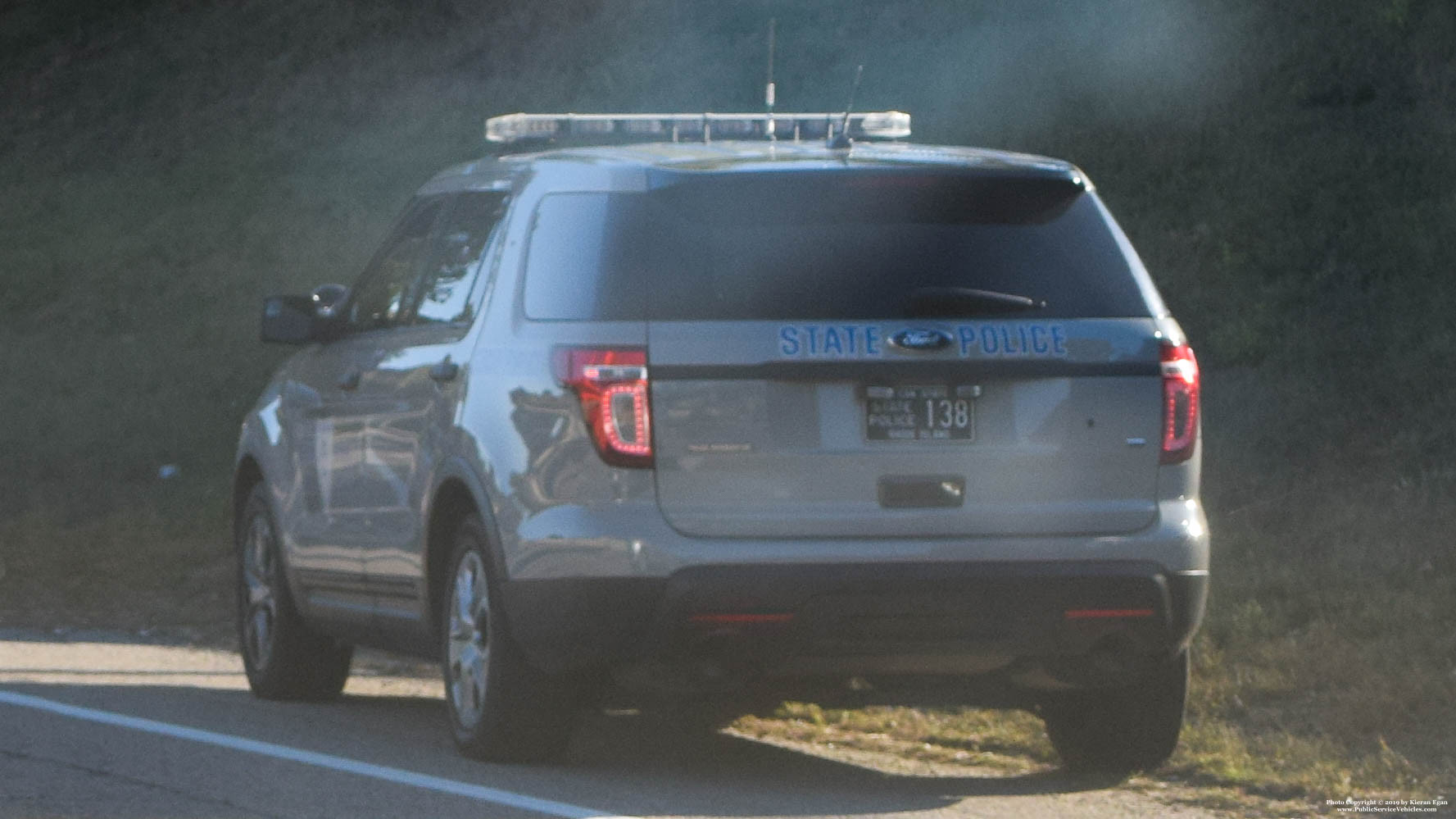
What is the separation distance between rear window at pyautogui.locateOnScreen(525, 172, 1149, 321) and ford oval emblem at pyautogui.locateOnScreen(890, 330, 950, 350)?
9 centimetres

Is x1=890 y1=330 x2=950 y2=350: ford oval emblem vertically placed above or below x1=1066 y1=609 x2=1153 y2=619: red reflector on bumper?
above

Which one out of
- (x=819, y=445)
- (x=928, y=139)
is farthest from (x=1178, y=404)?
(x=928, y=139)

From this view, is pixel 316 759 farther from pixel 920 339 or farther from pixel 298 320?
pixel 920 339

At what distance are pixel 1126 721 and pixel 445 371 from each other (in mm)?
2302

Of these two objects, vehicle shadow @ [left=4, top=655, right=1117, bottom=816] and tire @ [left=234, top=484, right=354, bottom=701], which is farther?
tire @ [left=234, top=484, right=354, bottom=701]

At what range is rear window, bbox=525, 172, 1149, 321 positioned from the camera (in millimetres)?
7375

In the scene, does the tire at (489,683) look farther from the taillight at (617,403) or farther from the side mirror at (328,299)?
the side mirror at (328,299)

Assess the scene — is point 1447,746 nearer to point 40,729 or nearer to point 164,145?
point 40,729

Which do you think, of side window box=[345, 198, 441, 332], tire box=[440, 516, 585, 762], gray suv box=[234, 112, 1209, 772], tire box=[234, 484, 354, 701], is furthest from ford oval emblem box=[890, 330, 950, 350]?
tire box=[234, 484, 354, 701]

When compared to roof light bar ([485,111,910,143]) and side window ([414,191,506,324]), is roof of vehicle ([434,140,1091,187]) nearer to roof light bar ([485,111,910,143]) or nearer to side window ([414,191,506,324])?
side window ([414,191,506,324])

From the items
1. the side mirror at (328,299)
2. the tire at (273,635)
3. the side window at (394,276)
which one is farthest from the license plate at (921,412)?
the tire at (273,635)

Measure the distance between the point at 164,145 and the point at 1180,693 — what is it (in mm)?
24589

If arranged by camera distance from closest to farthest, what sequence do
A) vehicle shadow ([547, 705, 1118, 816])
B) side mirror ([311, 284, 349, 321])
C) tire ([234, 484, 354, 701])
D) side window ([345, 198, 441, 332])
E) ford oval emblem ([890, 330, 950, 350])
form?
1. ford oval emblem ([890, 330, 950, 350])
2. vehicle shadow ([547, 705, 1118, 816])
3. side window ([345, 198, 441, 332])
4. side mirror ([311, 284, 349, 321])
5. tire ([234, 484, 354, 701])

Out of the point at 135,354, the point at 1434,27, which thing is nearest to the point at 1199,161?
the point at 1434,27
